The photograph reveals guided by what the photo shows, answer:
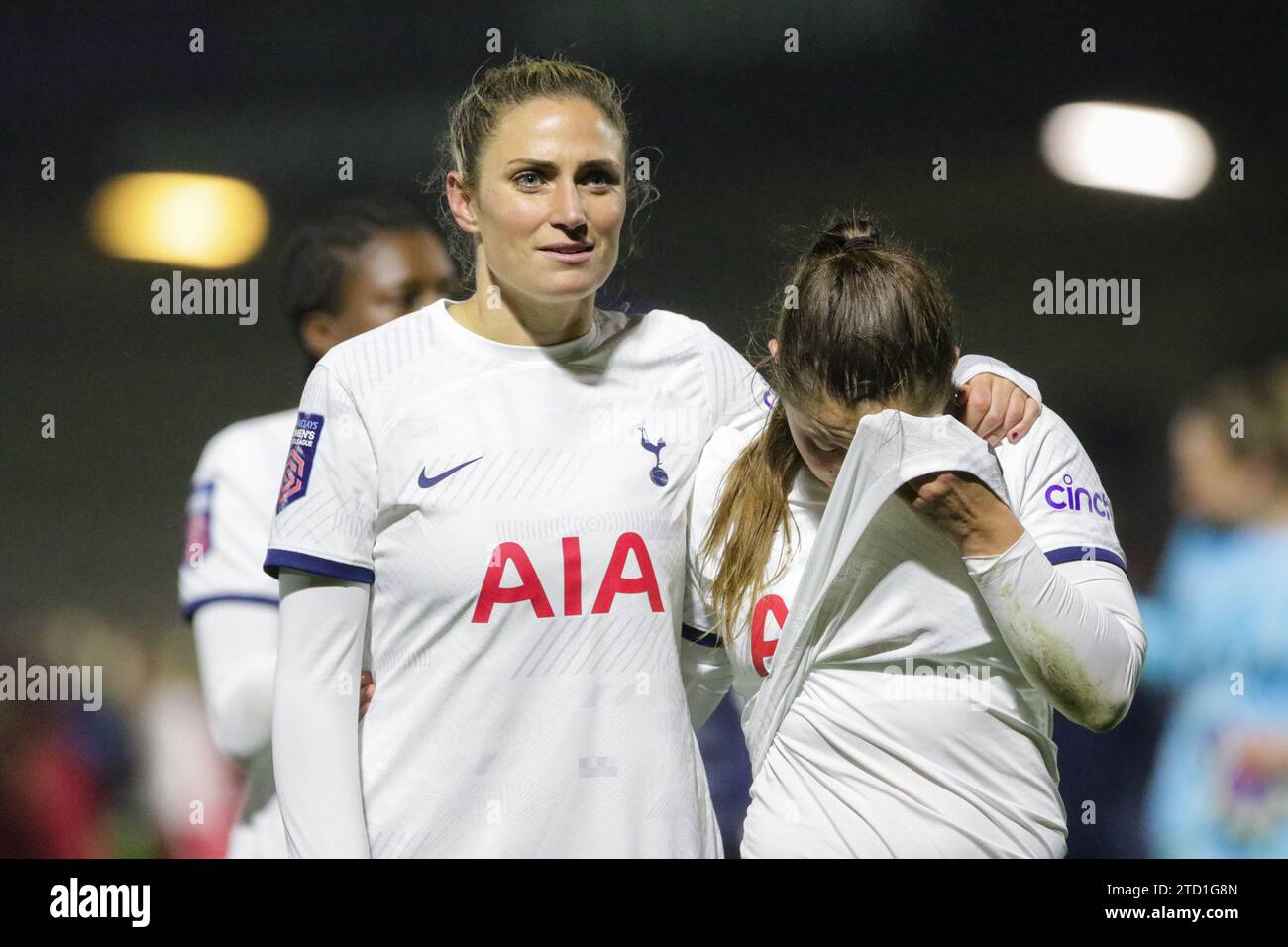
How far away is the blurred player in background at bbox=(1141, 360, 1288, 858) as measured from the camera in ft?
10.0

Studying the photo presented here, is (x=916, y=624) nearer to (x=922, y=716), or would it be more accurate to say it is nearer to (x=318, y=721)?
(x=922, y=716)

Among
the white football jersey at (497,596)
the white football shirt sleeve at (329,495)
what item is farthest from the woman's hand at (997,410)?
the white football shirt sleeve at (329,495)

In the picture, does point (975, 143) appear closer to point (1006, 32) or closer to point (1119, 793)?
point (1006, 32)

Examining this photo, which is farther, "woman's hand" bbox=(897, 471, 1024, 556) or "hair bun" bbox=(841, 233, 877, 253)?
"hair bun" bbox=(841, 233, 877, 253)

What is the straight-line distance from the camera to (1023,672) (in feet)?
4.93

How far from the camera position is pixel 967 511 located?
148 centimetres

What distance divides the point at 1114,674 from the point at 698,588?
Answer: 526mm

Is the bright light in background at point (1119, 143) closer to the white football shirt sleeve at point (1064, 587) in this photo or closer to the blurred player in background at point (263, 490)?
the blurred player in background at point (263, 490)

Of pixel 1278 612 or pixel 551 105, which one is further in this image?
pixel 1278 612

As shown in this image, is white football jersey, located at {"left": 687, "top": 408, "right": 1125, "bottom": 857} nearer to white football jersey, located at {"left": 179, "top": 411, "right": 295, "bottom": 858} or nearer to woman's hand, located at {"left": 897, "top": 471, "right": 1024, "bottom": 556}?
woman's hand, located at {"left": 897, "top": 471, "right": 1024, "bottom": 556}

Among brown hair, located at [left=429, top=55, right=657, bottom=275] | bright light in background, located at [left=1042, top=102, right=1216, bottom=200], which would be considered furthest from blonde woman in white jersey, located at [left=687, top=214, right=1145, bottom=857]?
bright light in background, located at [left=1042, top=102, right=1216, bottom=200]

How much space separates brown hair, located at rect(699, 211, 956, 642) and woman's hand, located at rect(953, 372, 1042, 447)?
0.04m
